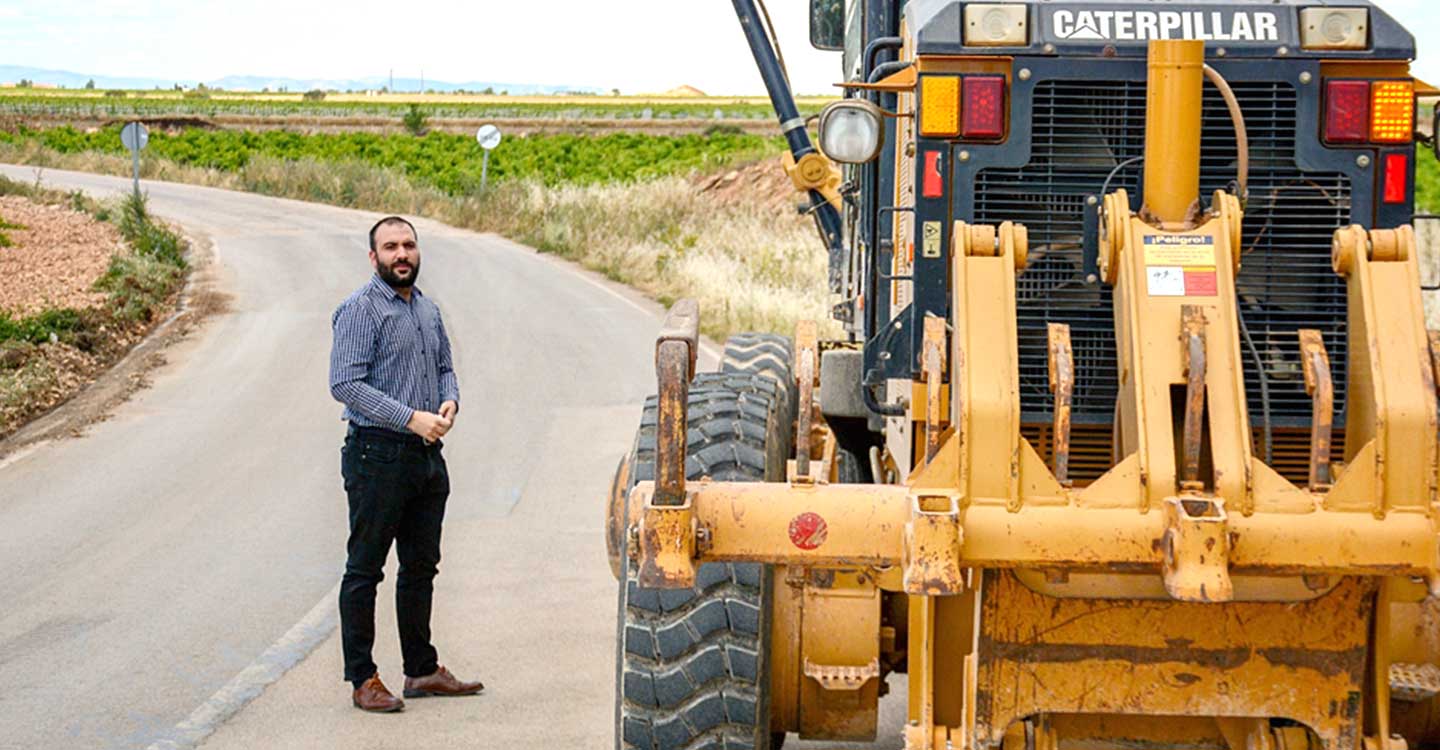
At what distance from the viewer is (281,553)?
444 inches

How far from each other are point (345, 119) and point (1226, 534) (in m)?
88.8

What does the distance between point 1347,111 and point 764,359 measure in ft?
11.1

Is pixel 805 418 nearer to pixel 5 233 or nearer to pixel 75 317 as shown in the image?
pixel 75 317

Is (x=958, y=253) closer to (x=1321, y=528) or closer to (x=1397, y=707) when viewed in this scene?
(x=1321, y=528)

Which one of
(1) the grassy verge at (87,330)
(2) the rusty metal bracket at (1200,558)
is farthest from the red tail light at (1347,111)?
(1) the grassy verge at (87,330)

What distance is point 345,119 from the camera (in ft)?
295

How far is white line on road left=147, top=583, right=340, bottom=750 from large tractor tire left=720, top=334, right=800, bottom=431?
2.51 meters

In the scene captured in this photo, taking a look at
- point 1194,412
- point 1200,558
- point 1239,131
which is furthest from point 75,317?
point 1200,558

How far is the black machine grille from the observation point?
17.6 ft

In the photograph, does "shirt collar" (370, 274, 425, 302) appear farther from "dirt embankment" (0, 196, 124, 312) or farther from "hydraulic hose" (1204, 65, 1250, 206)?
"dirt embankment" (0, 196, 124, 312)

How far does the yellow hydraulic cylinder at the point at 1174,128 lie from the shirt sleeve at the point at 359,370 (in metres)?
3.80

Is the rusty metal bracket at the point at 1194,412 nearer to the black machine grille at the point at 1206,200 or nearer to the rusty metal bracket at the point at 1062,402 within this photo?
the rusty metal bracket at the point at 1062,402

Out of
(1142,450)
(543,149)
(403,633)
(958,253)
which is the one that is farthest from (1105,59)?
(543,149)

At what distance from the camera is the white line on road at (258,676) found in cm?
756
